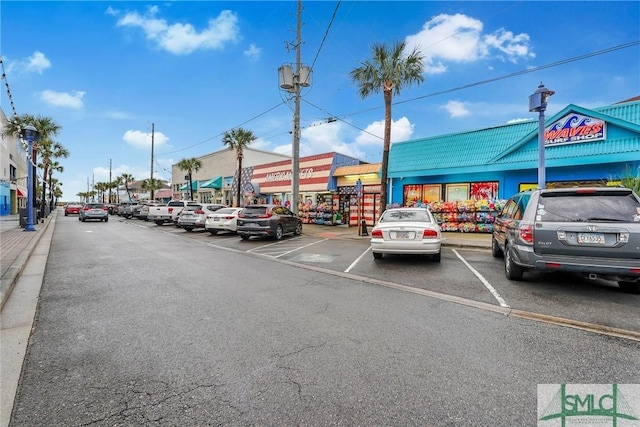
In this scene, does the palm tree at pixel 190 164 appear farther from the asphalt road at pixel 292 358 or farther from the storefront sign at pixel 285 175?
the asphalt road at pixel 292 358

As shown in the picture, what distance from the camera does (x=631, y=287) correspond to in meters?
6.01

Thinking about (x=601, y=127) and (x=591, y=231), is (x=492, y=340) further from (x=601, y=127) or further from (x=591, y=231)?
(x=601, y=127)

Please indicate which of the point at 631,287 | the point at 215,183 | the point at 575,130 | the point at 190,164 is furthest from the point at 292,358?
the point at 190,164

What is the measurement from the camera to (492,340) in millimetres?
3883

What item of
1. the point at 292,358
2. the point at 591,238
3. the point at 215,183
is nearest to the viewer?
the point at 292,358

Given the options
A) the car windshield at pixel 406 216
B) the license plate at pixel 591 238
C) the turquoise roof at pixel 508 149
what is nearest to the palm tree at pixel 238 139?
the turquoise roof at pixel 508 149

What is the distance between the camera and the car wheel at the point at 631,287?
589 centimetres

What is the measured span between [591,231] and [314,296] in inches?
185

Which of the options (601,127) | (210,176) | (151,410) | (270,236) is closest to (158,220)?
(270,236)

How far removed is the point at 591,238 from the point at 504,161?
11241 millimetres

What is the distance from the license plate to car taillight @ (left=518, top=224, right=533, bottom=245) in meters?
0.69

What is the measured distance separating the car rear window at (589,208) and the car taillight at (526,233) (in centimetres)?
21

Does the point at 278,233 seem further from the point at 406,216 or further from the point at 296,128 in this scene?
the point at 406,216

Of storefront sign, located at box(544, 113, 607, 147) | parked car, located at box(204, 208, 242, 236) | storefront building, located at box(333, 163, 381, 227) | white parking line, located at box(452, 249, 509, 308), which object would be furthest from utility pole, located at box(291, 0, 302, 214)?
storefront sign, located at box(544, 113, 607, 147)
